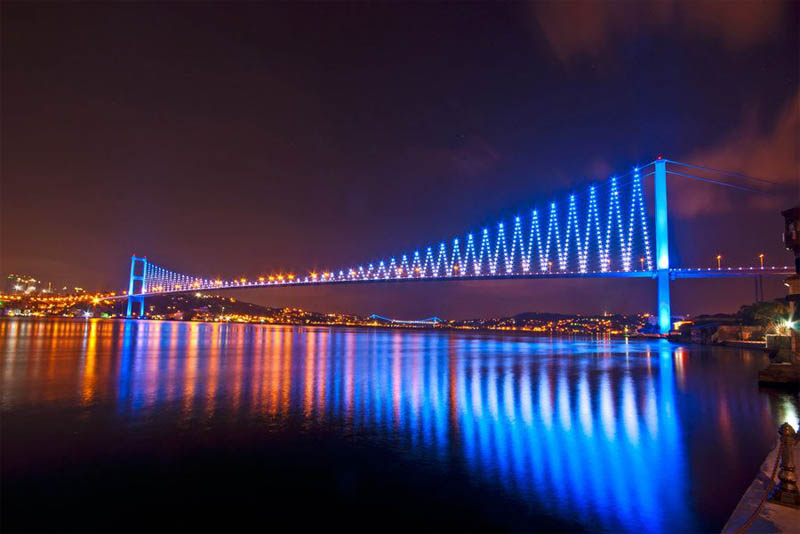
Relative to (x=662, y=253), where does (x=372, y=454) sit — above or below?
below

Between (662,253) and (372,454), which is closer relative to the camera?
(372,454)

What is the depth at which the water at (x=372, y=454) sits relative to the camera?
16.2ft

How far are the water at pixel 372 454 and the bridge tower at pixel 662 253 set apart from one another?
3669 cm

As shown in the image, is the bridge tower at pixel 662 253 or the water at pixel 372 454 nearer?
the water at pixel 372 454

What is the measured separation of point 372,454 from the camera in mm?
6996

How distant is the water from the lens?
4949 millimetres

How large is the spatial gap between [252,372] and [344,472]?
1129 centimetres

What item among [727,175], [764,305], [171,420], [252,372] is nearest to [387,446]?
[171,420]

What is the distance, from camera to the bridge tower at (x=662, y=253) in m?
47.2

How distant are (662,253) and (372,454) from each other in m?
48.5

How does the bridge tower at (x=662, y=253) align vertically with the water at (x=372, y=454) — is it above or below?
above

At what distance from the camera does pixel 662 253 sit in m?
47.4

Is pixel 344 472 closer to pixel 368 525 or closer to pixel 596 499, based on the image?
pixel 368 525

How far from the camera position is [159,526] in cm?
459
